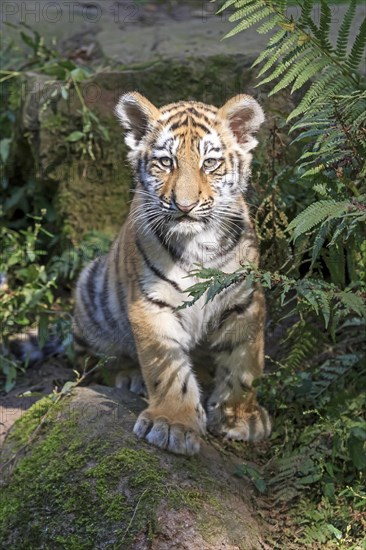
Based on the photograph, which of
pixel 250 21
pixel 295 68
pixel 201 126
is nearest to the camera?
pixel 250 21

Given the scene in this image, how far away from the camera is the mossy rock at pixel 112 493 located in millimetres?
3832

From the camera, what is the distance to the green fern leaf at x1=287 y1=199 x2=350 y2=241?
3.57m

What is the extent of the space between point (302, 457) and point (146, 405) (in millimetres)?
924

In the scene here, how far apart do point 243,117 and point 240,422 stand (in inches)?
63.7

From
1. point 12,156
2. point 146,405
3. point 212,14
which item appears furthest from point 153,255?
point 212,14

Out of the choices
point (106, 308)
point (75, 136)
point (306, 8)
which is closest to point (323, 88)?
point (306, 8)

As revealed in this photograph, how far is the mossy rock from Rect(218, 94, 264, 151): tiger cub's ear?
155cm

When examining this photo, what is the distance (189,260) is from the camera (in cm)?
455


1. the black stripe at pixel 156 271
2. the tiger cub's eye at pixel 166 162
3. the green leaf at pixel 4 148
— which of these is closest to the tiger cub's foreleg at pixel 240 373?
the black stripe at pixel 156 271

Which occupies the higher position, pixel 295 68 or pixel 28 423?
pixel 295 68

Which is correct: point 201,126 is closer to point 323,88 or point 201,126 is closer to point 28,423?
point 323,88

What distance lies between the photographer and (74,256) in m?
6.38

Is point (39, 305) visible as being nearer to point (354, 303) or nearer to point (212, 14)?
point (354, 303)

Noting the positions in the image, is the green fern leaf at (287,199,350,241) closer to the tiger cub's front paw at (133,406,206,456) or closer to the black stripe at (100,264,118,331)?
the tiger cub's front paw at (133,406,206,456)
